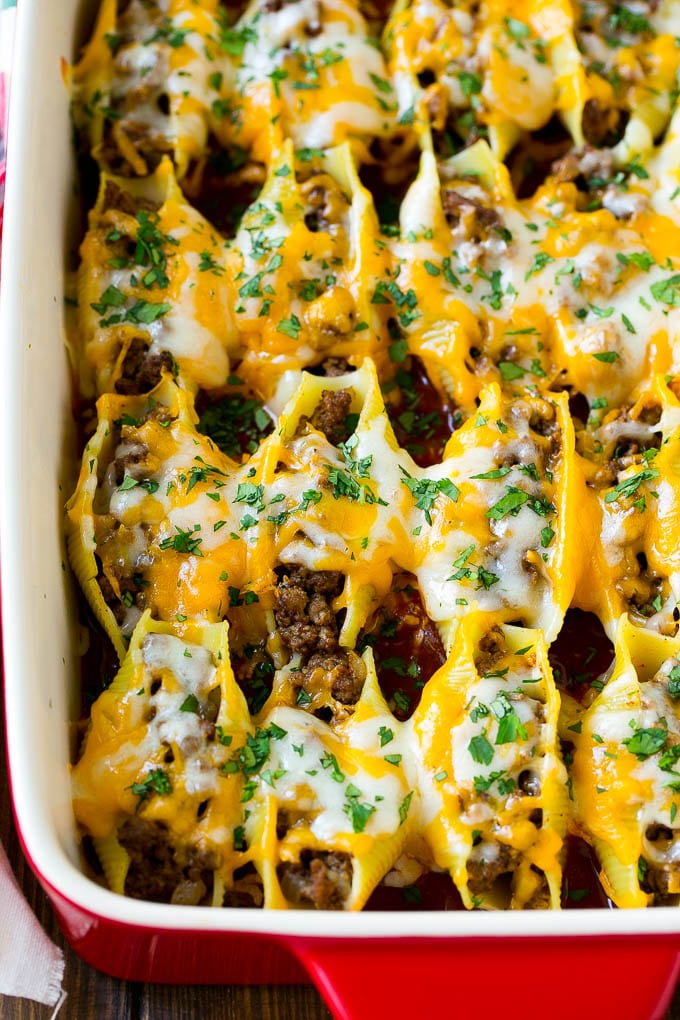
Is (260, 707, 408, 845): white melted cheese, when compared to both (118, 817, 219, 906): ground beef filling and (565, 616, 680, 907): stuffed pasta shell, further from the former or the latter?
(565, 616, 680, 907): stuffed pasta shell

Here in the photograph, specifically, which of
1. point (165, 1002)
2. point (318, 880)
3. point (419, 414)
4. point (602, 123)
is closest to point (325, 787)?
point (318, 880)

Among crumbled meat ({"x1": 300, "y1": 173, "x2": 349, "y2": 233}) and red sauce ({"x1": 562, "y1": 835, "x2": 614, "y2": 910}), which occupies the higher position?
crumbled meat ({"x1": 300, "y1": 173, "x2": 349, "y2": 233})

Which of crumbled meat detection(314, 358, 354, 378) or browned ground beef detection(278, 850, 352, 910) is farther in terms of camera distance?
crumbled meat detection(314, 358, 354, 378)

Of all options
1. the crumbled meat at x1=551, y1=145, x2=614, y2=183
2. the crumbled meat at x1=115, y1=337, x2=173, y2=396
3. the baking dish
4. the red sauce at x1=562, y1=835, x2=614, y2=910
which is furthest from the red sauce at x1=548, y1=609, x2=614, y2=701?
the crumbled meat at x1=551, y1=145, x2=614, y2=183

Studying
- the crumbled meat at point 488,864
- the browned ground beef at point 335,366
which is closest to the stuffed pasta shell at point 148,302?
the browned ground beef at point 335,366

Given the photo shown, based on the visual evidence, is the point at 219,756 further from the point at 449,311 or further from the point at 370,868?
the point at 449,311

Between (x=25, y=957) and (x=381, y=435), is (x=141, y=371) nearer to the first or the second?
(x=381, y=435)

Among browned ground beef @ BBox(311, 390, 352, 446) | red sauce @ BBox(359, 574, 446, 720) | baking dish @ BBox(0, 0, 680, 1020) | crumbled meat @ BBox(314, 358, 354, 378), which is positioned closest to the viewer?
baking dish @ BBox(0, 0, 680, 1020)
